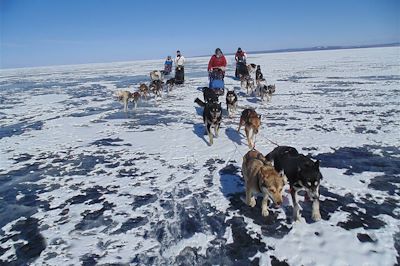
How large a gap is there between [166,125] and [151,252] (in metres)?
6.71

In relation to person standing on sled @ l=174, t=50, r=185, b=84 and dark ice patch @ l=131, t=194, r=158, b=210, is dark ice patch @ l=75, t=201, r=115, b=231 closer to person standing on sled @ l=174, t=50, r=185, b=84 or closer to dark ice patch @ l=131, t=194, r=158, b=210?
dark ice patch @ l=131, t=194, r=158, b=210

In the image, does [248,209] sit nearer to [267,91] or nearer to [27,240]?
[27,240]

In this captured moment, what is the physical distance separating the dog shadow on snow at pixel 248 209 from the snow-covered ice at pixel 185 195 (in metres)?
0.02

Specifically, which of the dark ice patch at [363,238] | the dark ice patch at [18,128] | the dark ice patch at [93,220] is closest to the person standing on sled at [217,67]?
the dark ice patch at [18,128]

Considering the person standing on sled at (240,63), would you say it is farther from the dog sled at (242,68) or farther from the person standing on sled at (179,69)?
the person standing on sled at (179,69)

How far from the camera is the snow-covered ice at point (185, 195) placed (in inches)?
151

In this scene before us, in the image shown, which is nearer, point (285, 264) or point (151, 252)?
point (285, 264)

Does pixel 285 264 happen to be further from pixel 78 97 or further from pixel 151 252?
pixel 78 97

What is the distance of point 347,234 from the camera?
3.99 metres

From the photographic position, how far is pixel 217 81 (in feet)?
42.4

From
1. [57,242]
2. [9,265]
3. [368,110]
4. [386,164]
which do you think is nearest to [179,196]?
[57,242]

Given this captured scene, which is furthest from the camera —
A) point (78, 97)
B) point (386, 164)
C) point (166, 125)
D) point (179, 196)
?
point (78, 97)

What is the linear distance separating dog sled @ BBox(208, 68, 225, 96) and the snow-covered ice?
88.8 inches

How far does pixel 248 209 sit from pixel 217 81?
346 inches
